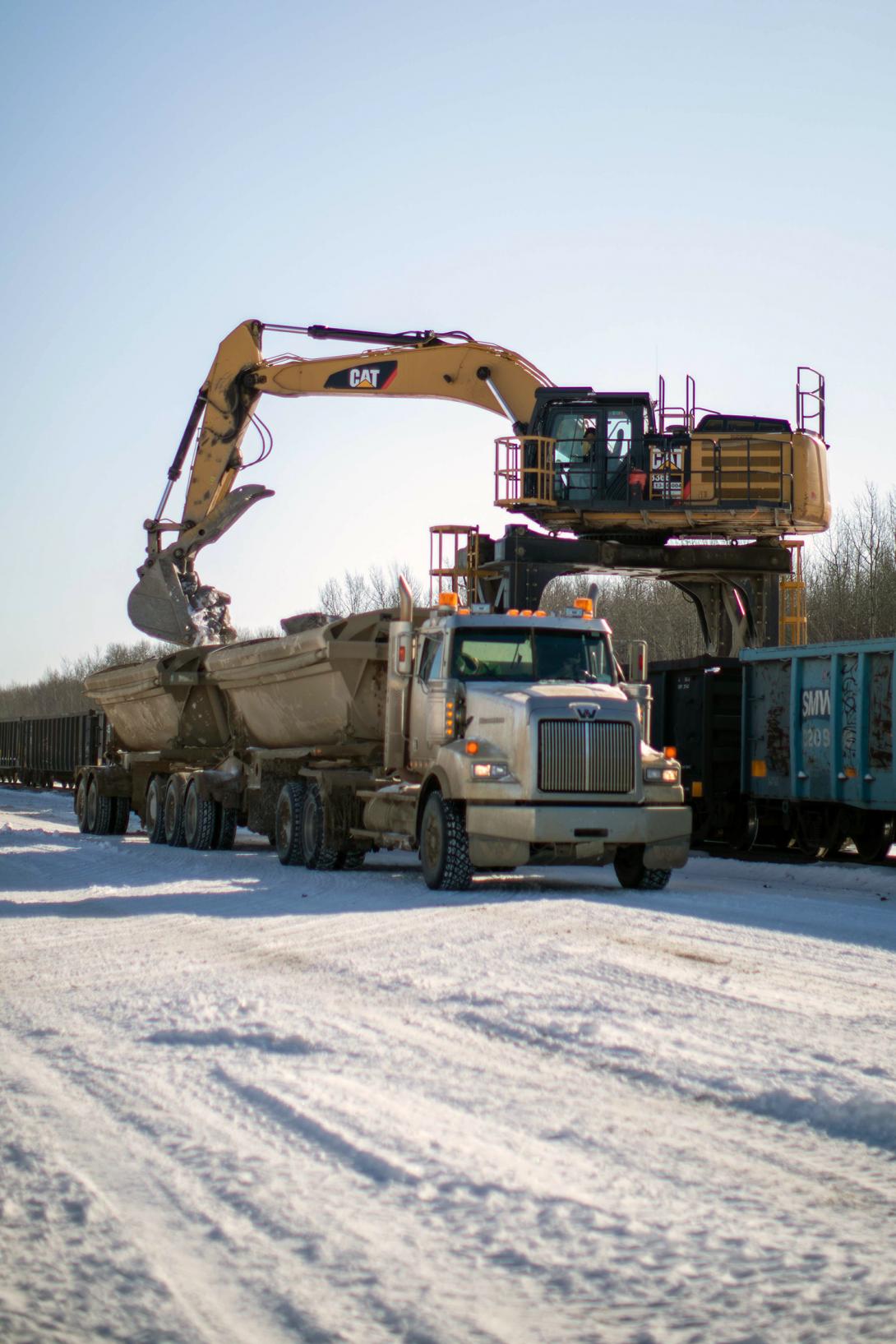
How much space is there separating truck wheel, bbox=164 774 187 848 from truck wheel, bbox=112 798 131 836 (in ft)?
10.6

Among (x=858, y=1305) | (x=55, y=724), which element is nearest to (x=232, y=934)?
(x=858, y=1305)

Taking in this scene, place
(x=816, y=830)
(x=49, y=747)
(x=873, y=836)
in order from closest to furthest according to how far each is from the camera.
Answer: (x=873, y=836)
(x=816, y=830)
(x=49, y=747)

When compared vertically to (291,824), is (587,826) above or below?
above

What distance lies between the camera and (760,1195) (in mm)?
5102

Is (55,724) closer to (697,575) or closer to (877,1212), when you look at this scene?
(697,575)

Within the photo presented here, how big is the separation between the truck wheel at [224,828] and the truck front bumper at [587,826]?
8.69 meters

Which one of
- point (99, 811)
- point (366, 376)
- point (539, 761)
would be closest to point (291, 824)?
point (539, 761)

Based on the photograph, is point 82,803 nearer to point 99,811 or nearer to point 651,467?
point 99,811

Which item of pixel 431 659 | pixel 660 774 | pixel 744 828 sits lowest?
pixel 744 828

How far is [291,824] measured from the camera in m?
19.4

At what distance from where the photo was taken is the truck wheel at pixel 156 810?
2515cm

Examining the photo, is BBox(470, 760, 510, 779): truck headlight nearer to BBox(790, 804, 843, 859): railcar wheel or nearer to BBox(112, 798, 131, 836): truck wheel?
BBox(790, 804, 843, 859): railcar wheel

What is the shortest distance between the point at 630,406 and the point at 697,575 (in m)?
4.06

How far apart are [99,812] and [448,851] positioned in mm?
14303
